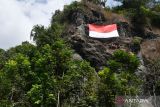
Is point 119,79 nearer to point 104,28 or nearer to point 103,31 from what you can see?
point 103,31

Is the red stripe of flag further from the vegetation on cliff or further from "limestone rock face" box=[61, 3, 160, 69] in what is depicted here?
the vegetation on cliff

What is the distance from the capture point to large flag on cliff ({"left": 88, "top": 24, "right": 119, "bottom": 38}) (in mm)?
33219

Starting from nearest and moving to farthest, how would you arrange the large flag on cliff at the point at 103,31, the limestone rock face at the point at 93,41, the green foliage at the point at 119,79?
the green foliage at the point at 119,79 < the limestone rock face at the point at 93,41 < the large flag on cliff at the point at 103,31

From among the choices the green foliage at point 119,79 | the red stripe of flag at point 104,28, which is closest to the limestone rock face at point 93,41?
the red stripe of flag at point 104,28

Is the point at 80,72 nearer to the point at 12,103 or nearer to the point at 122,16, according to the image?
the point at 12,103

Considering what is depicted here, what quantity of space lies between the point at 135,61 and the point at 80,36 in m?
8.26

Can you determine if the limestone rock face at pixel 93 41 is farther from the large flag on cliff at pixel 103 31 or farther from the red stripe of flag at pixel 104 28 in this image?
the red stripe of flag at pixel 104 28

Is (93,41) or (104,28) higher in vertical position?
(104,28)

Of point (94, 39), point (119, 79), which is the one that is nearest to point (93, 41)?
point (94, 39)

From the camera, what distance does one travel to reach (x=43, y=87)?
23672mm

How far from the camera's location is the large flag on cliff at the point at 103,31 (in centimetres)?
3322

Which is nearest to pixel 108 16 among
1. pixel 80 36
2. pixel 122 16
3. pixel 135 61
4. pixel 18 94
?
pixel 122 16

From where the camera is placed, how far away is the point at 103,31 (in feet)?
110

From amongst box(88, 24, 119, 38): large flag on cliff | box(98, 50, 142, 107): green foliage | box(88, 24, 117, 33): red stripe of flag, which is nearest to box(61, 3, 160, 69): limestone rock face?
box(88, 24, 119, 38): large flag on cliff
